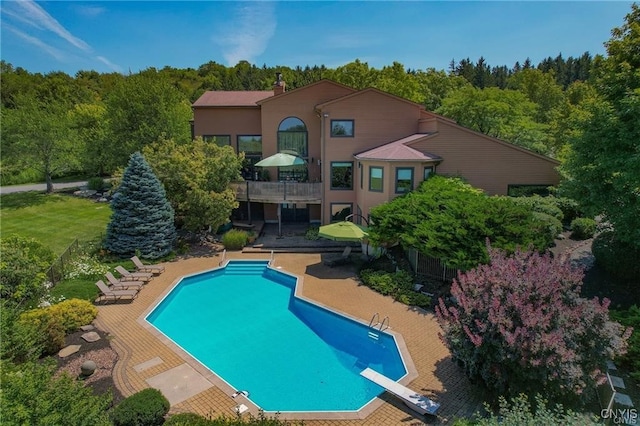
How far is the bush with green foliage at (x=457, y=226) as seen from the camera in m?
14.0

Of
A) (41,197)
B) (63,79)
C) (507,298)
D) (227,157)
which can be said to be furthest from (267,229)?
(63,79)

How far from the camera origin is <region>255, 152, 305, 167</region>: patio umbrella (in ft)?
78.2

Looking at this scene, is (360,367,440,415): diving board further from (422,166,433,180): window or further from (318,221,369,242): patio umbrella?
(422,166,433,180): window

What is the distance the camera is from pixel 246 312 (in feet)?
51.8

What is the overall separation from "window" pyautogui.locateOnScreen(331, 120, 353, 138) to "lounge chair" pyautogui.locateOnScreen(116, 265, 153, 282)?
14402 mm

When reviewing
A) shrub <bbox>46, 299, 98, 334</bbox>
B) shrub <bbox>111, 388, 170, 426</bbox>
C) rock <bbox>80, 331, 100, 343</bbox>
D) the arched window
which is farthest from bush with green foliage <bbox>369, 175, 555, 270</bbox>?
shrub <bbox>46, 299, 98, 334</bbox>

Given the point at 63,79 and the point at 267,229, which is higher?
the point at 63,79

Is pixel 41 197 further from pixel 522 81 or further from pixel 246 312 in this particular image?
pixel 522 81

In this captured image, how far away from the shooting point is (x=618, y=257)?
46.5 ft

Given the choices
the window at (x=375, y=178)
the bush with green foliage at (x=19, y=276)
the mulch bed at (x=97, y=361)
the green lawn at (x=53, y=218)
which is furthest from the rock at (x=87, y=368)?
the window at (x=375, y=178)

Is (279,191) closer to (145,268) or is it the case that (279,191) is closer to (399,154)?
(399,154)

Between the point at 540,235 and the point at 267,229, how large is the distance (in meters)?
18.0

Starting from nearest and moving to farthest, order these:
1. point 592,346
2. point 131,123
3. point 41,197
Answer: point 592,346
point 131,123
point 41,197

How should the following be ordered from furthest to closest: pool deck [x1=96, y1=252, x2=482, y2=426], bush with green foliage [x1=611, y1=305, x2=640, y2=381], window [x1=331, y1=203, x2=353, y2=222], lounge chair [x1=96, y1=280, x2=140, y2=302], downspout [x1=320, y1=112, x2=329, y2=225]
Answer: window [x1=331, y1=203, x2=353, y2=222]
downspout [x1=320, y1=112, x2=329, y2=225]
lounge chair [x1=96, y1=280, x2=140, y2=302]
bush with green foliage [x1=611, y1=305, x2=640, y2=381]
pool deck [x1=96, y1=252, x2=482, y2=426]
